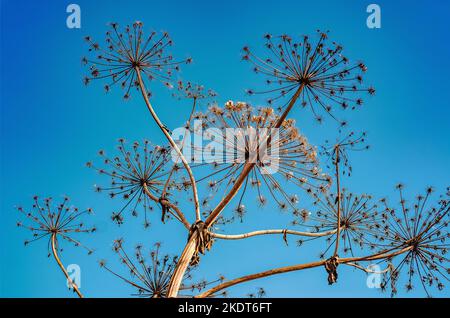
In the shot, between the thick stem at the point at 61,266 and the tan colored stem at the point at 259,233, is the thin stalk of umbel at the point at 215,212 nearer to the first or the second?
the tan colored stem at the point at 259,233

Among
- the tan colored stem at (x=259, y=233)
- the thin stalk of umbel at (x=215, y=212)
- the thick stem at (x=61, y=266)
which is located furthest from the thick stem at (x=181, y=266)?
the thick stem at (x=61, y=266)

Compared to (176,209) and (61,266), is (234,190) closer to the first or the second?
(176,209)

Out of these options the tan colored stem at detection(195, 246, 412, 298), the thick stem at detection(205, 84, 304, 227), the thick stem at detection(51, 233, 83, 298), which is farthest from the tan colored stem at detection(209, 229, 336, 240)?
the thick stem at detection(51, 233, 83, 298)

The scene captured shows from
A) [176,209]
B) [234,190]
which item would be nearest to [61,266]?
[176,209]

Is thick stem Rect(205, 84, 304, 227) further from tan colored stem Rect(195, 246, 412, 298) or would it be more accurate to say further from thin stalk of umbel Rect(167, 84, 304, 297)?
tan colored stem Rect(195, 246, 412, 298)

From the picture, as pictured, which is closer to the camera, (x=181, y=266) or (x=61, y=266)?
(x=181, y=266)

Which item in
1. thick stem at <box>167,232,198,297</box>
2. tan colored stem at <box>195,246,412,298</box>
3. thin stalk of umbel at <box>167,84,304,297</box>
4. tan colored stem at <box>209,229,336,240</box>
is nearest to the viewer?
tan colored stem at <box>195,246,412,298</box>

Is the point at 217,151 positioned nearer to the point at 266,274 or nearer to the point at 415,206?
the point at 266,274

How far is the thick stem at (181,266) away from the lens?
9086 mm

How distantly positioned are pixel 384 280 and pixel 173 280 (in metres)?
4.30

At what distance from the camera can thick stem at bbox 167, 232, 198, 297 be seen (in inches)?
358

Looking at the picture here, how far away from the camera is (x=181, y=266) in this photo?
9.43 metres

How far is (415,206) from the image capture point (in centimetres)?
1155
